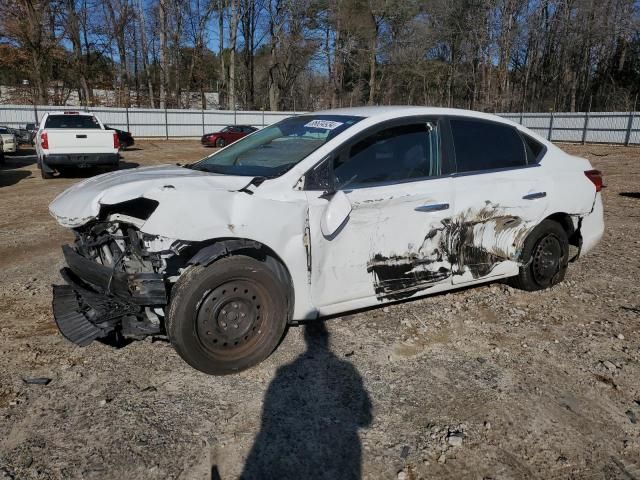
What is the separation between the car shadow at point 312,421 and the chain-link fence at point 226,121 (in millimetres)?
22436

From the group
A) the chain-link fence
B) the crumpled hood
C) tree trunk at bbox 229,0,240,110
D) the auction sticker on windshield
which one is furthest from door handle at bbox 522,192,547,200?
tree trunk at bbox 229,0,240,110

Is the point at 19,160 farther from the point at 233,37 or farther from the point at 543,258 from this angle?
the point at 233,37

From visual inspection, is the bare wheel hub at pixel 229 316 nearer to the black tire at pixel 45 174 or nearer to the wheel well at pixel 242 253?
the wheel well at pixel 242 253

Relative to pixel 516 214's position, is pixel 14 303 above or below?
below

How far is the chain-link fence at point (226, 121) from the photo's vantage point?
26.9 metres

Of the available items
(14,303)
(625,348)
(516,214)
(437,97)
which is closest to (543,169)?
(516,214)

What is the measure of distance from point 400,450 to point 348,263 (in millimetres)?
1318

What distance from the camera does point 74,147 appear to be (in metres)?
12.8

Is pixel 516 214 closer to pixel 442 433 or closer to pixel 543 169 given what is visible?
pixel 543 169

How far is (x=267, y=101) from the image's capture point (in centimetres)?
5197

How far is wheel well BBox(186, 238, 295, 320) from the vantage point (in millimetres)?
3092

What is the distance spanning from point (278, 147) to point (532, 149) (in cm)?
Answer: 234

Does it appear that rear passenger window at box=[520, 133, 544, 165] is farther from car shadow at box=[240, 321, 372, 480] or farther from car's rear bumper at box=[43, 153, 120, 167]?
car's rear bumper at box=[43, 153, 120, 167]

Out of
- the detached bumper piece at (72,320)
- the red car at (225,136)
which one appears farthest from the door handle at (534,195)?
the red car at (225,136)
